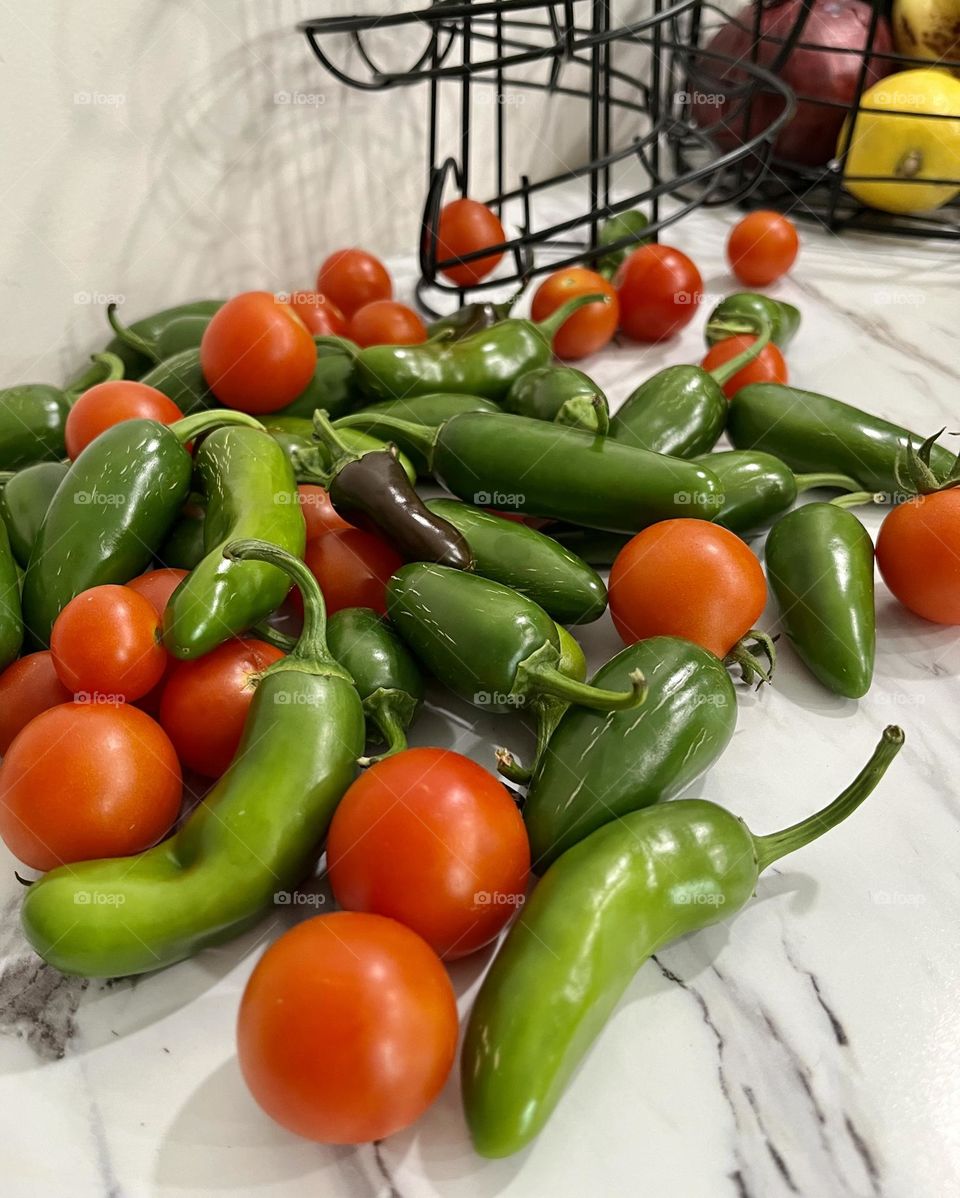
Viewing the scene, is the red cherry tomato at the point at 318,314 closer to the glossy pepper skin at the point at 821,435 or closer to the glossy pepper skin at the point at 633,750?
the glossy pepper skin at the point at 821,435

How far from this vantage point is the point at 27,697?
0.74 meters

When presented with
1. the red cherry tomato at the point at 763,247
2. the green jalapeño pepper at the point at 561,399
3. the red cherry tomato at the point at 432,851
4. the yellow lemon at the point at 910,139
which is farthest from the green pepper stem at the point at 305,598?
the yellow lemon at the point at 910,139

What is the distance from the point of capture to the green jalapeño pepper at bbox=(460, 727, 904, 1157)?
1.66 ft

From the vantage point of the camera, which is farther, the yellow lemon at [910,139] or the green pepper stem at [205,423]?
the yellow lemon at [910,139]

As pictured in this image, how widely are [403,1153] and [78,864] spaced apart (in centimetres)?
24

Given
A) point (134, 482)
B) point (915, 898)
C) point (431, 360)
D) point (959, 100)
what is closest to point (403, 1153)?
point (915, 898)

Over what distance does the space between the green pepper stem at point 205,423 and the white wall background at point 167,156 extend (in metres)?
0.29

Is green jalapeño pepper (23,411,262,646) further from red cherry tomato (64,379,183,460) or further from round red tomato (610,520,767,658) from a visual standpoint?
round red tomato (610,520,767,658)

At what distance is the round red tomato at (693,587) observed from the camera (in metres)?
0.76

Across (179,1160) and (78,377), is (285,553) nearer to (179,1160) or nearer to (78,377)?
(179,1160)

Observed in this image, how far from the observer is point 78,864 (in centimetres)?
60

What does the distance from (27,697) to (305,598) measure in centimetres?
21

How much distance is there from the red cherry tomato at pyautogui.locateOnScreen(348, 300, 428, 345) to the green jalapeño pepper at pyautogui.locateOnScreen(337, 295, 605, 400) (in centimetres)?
4

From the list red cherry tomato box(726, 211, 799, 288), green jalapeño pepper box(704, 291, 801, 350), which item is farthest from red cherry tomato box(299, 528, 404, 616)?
red cherry tomato box(726, 211, 799, 288)
